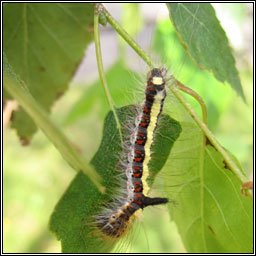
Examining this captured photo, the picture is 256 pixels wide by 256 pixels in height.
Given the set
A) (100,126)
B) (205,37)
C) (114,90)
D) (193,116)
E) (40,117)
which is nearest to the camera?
(40,117)

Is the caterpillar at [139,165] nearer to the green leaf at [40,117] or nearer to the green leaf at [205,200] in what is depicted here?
the green leaf at [205,200]

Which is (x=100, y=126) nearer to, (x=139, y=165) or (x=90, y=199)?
(x=139, y=165)

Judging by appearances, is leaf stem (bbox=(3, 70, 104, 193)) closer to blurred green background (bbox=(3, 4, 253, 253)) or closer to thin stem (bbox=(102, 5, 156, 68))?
→ thin stem (bbox=(102, 5, 156, 68))

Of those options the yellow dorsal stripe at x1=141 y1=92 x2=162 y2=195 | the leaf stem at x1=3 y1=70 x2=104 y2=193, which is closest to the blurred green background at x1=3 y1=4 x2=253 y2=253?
the yellow dorsal stripe at x1=141 y1=92 x2=162 y2=195

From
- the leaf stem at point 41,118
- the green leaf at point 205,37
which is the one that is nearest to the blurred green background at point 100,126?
the green leaf at point 205,37

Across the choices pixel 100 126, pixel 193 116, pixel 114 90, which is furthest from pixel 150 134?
pixel 100 126

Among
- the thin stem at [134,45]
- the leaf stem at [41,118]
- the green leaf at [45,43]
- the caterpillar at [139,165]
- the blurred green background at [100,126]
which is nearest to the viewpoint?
the leaf stem at [41,118]
